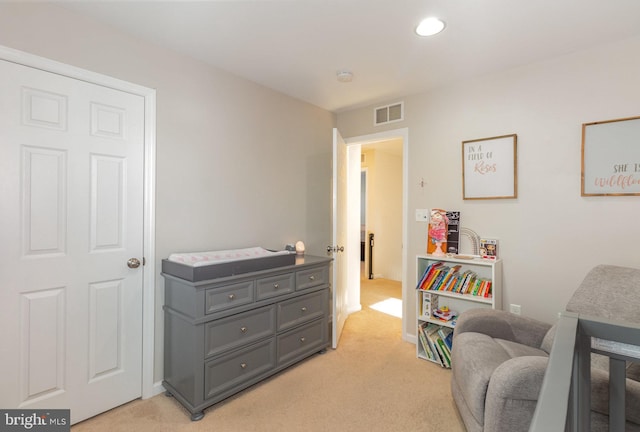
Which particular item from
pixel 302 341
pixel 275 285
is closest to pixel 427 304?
pixel 302 341

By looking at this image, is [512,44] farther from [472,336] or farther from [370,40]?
[472,336]

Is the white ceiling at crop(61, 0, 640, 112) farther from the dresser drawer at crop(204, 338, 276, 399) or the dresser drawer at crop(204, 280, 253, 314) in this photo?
the dresser drawer at crop(204, 338, 276, 399)

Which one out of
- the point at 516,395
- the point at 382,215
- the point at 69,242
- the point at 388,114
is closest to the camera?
the point at 516,395

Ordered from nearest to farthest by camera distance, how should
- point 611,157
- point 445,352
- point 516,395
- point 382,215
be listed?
point 516,395 → point 611,157 → point 445,352 → point 382,215

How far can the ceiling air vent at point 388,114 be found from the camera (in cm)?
319

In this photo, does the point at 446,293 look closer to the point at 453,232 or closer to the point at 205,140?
the point at 453,232

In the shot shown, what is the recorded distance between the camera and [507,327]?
6.86ft

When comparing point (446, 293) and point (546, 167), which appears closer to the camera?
point (546, 167)

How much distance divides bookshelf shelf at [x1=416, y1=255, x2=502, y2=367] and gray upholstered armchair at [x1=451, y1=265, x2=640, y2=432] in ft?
1.25

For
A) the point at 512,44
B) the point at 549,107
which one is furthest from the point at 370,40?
the point at 549,107

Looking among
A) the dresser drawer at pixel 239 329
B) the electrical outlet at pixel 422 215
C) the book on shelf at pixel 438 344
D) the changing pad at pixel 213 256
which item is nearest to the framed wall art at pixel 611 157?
the electrical outlet at pixel 422 215

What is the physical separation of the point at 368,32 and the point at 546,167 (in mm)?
1700

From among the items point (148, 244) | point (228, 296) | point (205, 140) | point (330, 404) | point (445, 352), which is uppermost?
point (205, 140)

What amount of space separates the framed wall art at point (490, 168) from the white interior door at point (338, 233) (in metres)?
1.15
